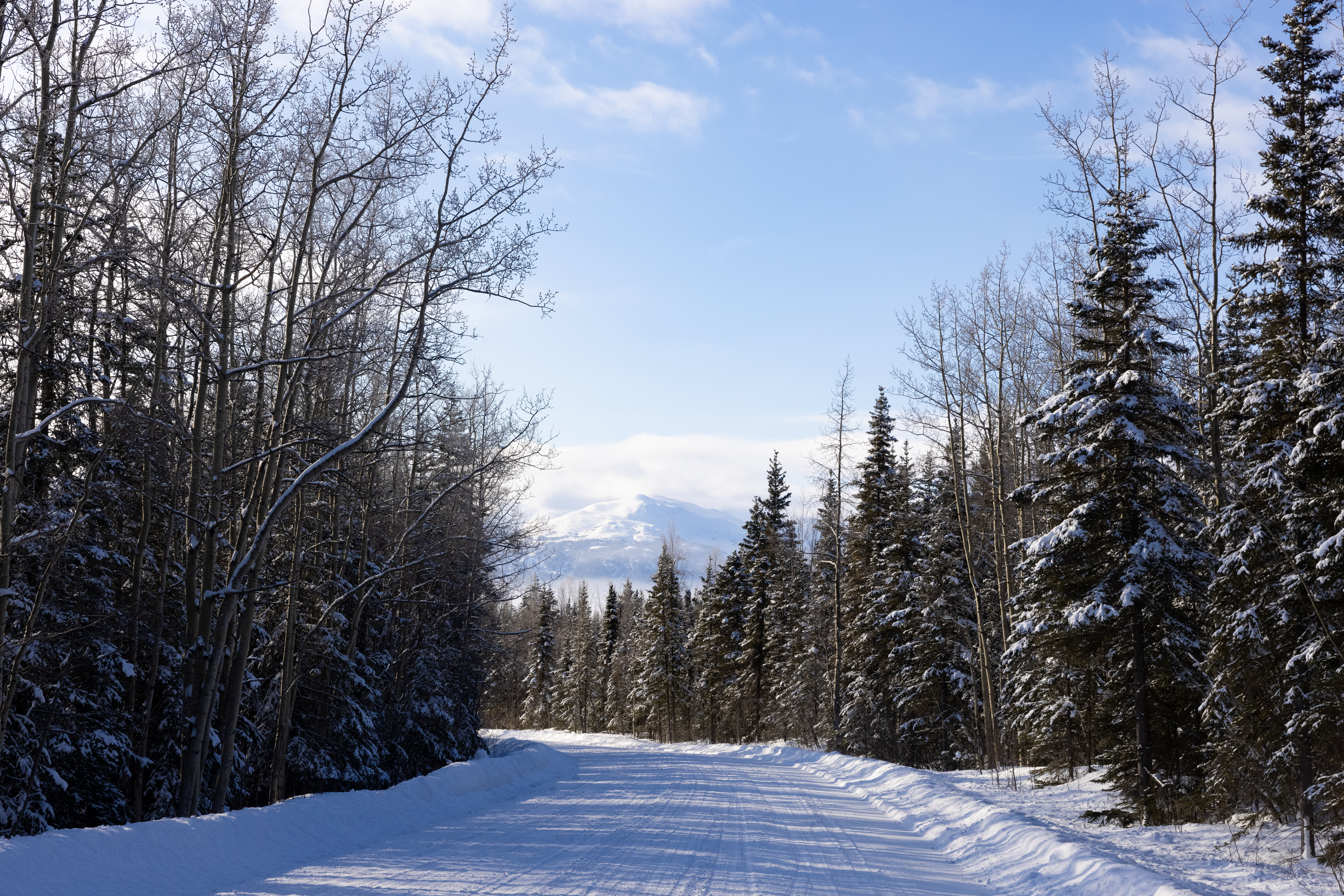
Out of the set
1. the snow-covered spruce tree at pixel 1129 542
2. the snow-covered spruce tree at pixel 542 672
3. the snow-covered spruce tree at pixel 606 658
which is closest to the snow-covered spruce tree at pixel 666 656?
the snow-covered spruce tree at pixel 542 672

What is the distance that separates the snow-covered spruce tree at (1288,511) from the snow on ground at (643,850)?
1.33 metres

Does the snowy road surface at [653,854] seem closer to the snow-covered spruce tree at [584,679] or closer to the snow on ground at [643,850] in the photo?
the snow on ground at [643,850]

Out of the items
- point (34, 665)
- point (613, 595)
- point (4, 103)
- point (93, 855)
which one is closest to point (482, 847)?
point (93, 855)

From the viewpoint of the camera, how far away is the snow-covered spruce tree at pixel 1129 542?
13516mm

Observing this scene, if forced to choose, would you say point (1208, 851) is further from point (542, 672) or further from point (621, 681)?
point (542, 672)

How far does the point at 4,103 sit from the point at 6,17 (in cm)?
89

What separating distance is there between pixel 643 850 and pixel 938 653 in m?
21.2

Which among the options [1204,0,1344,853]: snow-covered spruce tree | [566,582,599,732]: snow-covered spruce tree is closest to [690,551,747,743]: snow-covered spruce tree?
[566,582,599,732]: snow-covered spruce tree

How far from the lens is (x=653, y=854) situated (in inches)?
364

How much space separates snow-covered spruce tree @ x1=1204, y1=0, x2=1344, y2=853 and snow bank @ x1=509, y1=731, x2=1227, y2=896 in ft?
8.65

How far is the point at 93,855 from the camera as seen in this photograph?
6941 millimetres

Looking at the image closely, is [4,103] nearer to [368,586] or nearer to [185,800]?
[185,800]

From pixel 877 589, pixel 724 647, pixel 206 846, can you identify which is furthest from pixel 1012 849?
pixel 724 647

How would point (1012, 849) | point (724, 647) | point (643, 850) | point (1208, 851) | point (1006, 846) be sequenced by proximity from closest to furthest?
point (643, 850) → point (1012, 849) → point (1006, 846) → point (1208, 851) → point (724, 647)
